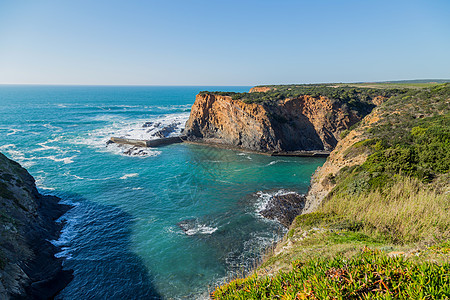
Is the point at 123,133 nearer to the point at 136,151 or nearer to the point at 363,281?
the point at 136,151

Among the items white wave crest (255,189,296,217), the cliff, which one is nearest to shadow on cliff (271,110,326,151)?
white wave crest (255,189,296,217)

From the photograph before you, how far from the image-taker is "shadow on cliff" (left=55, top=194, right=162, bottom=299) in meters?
15.2

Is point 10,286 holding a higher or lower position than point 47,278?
higher

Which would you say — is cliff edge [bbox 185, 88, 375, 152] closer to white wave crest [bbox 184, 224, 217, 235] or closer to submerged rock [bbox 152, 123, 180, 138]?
submerged rock [bbox 152, 123, 180, 138]

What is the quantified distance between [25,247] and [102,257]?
206 inches

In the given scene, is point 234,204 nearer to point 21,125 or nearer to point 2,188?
point 2,188

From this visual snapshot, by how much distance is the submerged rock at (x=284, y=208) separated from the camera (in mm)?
22928

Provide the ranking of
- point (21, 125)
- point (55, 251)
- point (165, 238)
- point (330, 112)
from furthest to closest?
point (21, 125)
point (330, 112)
point (165, 238)
point (55, 251)

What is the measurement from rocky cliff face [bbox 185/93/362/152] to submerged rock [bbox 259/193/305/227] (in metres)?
21.1

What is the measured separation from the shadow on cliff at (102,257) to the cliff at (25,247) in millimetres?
992

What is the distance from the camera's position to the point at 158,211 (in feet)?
81.5

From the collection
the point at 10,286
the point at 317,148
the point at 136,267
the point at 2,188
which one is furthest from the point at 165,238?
the point at 317,148

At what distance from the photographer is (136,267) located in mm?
17188

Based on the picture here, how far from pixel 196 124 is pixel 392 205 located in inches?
1982
